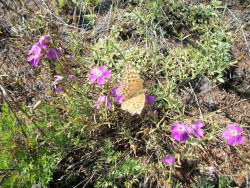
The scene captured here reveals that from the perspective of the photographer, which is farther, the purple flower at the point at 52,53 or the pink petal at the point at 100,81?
the pink petal at the point at 100,81

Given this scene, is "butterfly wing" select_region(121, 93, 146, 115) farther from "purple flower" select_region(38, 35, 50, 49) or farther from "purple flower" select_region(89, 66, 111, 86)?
"purple flower" select_region(38, 35, 50, 49)

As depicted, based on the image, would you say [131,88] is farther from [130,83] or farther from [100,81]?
[100,81]

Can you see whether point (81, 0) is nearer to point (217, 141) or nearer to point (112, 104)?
point (112, 104)

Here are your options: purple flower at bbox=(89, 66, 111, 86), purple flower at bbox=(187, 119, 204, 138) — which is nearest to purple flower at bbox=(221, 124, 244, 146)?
purple flower at bbox=(187, 119, 204, 138)

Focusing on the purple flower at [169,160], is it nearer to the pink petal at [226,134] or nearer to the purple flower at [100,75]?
the pink petal at [226,134]

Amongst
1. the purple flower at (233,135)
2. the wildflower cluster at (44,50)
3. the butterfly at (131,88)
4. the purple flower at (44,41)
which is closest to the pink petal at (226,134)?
the purple flower at (233,135)

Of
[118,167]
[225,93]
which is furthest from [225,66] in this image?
[118,167]

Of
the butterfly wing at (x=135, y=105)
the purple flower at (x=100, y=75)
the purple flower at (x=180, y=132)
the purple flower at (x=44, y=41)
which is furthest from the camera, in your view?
the purple flower at (x=100, y=75)
